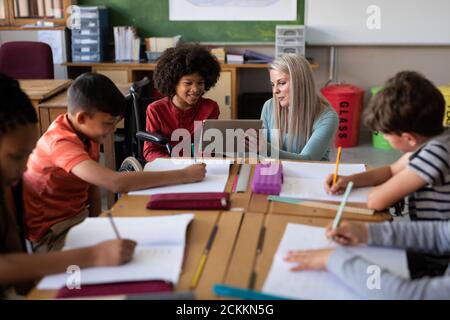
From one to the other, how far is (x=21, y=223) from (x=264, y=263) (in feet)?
2.46

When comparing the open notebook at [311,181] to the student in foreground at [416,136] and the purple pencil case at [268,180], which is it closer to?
the purple pencil case at [268,180]

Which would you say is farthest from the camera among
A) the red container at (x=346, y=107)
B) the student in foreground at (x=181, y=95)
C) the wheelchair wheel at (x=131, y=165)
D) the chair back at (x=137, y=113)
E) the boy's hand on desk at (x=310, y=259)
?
the red container at (x=346, y=107)

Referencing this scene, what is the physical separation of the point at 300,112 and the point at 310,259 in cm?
126

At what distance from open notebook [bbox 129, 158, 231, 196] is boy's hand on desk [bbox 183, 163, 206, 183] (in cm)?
2

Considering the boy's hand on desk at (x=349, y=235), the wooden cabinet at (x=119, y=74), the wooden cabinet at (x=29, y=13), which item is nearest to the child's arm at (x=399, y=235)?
the boy's hand on desk at (x=349, y=235)

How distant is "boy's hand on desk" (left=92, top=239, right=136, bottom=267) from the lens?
46.4 inches

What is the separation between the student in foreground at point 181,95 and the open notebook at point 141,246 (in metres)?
1.13

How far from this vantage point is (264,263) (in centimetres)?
121

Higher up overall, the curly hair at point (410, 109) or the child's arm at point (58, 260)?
the curly hair at point (410, 109)

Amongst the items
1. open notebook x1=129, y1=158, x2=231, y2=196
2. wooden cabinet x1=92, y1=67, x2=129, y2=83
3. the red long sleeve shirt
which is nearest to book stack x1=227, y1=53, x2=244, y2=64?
wooden cabinet x1=92, y1=67, x2=129, y2=83

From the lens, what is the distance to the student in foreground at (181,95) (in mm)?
2566

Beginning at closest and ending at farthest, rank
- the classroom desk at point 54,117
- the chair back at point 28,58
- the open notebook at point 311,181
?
A: the open notebook at point 311,181, the classroom desk at point 54,117, the chair back at point 28,58
